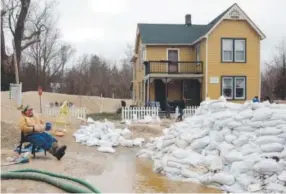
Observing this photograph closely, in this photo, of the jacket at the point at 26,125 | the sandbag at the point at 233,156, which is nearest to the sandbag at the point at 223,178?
the sandbag at the point at 233,156

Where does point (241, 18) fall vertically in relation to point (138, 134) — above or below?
above

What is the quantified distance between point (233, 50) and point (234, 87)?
2.38m

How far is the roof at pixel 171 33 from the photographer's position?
27.5 meters

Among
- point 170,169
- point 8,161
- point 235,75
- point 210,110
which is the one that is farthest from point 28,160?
point 235,75

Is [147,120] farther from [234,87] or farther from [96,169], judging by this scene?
[96,169]

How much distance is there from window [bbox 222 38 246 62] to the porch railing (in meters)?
1.68

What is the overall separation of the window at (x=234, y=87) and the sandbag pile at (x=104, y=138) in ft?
39.4

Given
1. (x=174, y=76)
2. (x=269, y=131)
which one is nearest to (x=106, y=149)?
(x=269, y=131)

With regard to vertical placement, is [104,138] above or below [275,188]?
above

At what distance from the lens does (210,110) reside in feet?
40.1

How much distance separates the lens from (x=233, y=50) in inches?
1032

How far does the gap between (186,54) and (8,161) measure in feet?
65.7

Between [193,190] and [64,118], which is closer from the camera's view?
[193,190]

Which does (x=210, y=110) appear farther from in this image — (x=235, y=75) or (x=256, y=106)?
(x=235, y=75)
